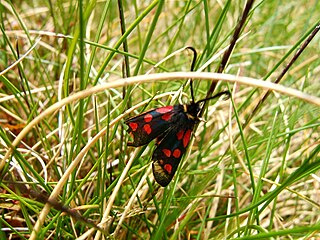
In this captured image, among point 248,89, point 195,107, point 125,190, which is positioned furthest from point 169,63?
point 195,107

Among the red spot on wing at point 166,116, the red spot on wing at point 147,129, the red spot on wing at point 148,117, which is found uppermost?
the red spot on wing at point 166,116

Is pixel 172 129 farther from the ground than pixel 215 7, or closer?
closer

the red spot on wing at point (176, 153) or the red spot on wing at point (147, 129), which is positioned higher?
the red spot on wing at point (147, 129)

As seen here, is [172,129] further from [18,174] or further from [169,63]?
[169,63]
